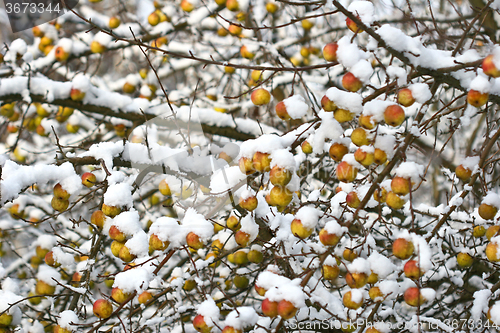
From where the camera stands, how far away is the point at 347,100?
1.21 meters

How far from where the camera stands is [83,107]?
2.90 m

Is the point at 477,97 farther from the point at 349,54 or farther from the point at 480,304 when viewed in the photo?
the point at 480,304

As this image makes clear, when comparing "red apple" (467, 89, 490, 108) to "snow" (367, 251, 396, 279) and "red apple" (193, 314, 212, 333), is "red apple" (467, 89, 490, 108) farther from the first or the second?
"red apple" (193, 314, 212, 333)

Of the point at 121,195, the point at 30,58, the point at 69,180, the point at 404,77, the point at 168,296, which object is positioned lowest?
the point at 168,296

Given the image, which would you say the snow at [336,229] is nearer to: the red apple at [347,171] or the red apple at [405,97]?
the red apple at [347,171]

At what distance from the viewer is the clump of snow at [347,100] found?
1212 mm

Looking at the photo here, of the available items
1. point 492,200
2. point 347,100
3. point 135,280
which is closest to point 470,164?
point 492,200

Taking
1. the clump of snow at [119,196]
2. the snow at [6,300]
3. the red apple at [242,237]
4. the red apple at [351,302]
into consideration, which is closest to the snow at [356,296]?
the red apple at [351,302]

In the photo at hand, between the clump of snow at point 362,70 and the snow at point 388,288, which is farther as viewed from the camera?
the snow at point 388,288

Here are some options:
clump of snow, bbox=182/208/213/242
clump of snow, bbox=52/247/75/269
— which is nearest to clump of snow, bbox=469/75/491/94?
clump of snow, bbox=182/208/213/242

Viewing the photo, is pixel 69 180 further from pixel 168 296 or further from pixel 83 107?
pixel 83 107

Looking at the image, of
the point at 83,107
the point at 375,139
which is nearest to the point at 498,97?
the point at 375,139

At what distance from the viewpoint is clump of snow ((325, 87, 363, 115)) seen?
3.98ft

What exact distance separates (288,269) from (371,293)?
0.55 meters
